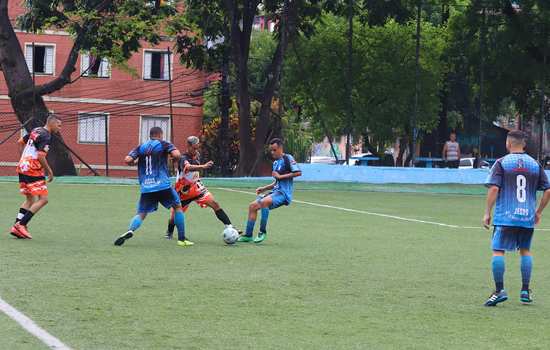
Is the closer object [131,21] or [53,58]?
[131,21]

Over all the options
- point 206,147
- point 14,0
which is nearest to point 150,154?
point 206,147

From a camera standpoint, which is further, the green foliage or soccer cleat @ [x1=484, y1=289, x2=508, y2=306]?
the green foliage

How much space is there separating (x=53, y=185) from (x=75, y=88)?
80.2ft

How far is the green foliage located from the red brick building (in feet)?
25.0

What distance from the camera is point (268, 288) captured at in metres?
11.7

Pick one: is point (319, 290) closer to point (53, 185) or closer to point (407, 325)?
point (407, 325)

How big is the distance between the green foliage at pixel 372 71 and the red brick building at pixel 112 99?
7623 mm

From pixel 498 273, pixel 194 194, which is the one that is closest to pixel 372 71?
pixel 194 194

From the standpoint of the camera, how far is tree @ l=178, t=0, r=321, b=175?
38531mm

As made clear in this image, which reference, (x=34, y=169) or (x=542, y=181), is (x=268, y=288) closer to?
(x=542, y=181)

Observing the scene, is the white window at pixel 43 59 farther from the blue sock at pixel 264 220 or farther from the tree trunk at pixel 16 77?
the blue sock at pixel 264 220

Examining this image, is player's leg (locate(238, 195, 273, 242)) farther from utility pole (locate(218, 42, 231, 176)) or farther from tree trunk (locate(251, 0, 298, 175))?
utility pole (locate(218, 42, 231, 176))

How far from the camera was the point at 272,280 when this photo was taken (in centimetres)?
1243

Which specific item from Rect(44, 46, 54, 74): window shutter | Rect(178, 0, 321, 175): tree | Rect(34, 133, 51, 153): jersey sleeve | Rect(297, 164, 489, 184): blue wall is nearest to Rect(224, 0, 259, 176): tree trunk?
Rect(178, 0, 321, 175): tree
